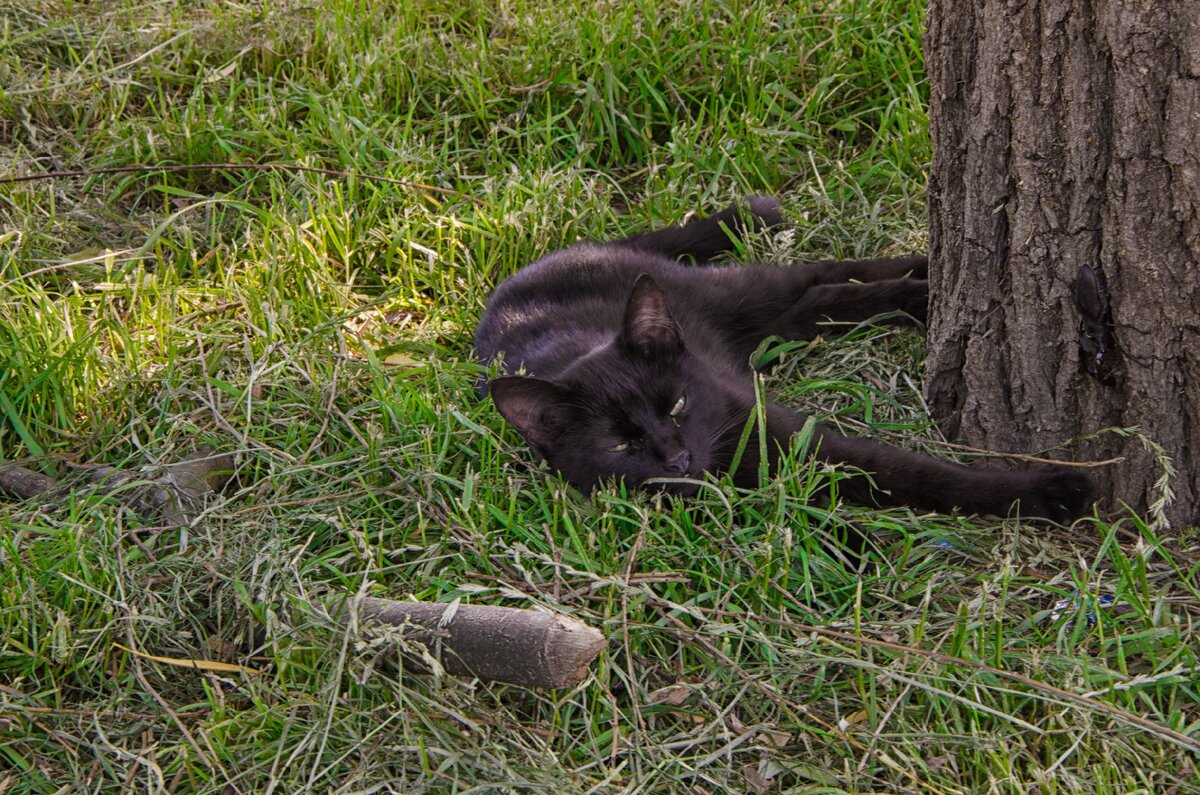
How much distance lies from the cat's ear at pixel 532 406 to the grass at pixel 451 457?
10 cm

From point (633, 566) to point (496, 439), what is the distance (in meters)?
0.60

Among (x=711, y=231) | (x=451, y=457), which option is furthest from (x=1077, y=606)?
(x=711, y=231)

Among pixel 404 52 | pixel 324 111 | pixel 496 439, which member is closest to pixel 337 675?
pixel 496 439

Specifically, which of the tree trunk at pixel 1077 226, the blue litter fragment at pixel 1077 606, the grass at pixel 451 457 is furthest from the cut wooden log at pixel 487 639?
the tree trunk at pixel 1077 226

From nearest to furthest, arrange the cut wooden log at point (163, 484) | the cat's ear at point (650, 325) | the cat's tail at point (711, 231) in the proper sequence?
the cut wooden log at point (163, 484) → the cat's ear at point (650, 325) → the cat's tail at point (711, 231)

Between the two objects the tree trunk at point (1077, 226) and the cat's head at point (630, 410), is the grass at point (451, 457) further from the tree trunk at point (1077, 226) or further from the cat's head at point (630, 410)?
the tree trunk at point (1077, 226)

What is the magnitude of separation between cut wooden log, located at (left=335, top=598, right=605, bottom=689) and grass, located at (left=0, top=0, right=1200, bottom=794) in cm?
5

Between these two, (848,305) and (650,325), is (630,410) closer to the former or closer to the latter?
(650,325)

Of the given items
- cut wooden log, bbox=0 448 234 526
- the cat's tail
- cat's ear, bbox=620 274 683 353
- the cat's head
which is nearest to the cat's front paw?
the cat's head

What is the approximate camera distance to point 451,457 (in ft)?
9.34

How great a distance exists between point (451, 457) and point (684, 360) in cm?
65

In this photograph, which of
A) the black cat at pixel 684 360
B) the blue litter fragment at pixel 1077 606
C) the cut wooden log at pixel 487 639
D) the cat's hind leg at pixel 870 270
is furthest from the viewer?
the cat's hind leg at pixel 870 270

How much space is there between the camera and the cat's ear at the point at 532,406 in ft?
8.93

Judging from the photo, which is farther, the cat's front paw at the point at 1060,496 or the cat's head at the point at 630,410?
the cat's head at the point at 630,410
